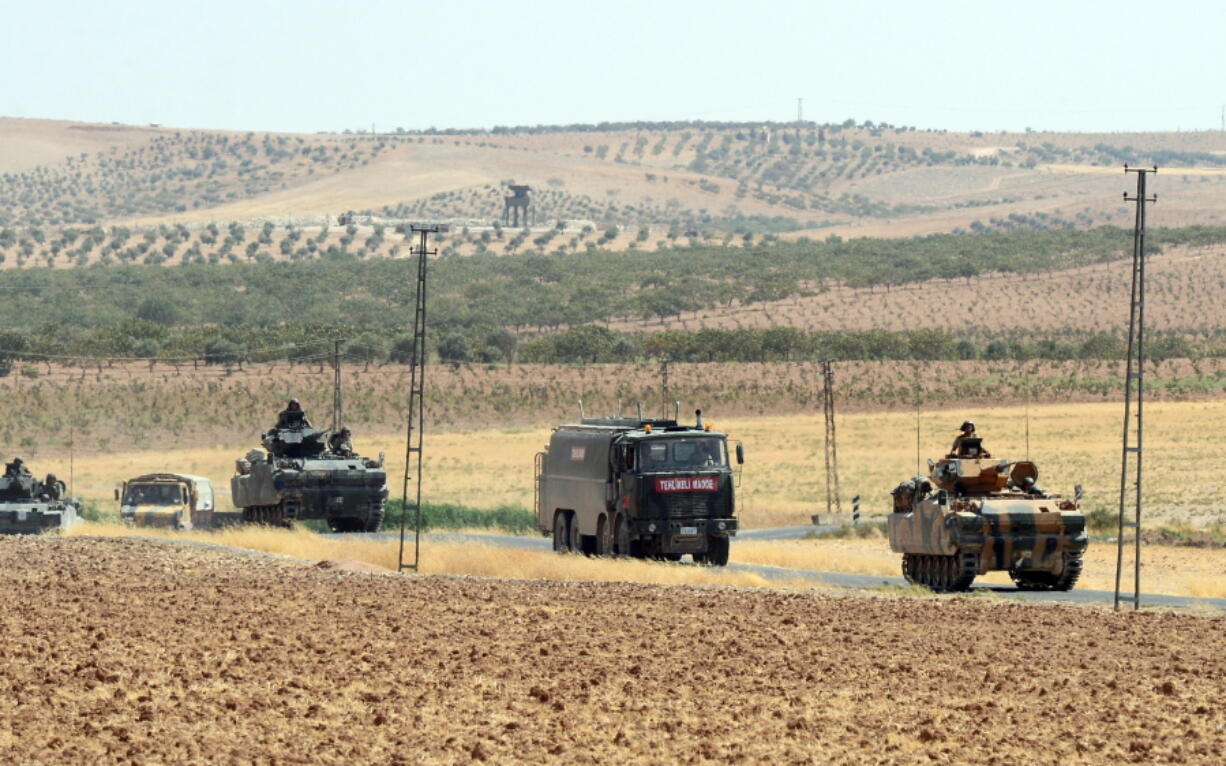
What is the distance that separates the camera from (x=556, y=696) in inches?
717

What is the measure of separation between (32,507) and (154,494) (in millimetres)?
5053

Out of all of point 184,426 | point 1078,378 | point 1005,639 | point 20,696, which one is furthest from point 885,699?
point 1078,378

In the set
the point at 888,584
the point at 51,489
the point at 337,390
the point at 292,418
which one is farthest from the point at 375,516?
the point at 888,584

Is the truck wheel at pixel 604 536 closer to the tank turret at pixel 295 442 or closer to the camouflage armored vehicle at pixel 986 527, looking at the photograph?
the camouflage armored vehicle at pixel 986 527

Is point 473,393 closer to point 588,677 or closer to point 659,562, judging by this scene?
point 659,562

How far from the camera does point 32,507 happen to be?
49.3 metres

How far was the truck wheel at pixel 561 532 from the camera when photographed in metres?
40.6

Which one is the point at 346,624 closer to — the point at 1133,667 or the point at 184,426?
the point at 1133,667

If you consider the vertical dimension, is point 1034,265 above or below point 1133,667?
above

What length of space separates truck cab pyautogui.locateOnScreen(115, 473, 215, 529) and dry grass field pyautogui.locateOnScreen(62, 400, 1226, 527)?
12.2m

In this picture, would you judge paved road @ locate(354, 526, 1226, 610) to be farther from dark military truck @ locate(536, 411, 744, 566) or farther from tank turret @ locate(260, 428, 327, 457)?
tank turret @ locate(260, 428, 327, 457)

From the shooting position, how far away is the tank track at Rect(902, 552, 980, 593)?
105 feet

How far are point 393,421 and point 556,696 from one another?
8011cm

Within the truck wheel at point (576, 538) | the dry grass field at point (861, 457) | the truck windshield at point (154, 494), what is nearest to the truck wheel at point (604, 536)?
the truck wheel at point (576, 538)
